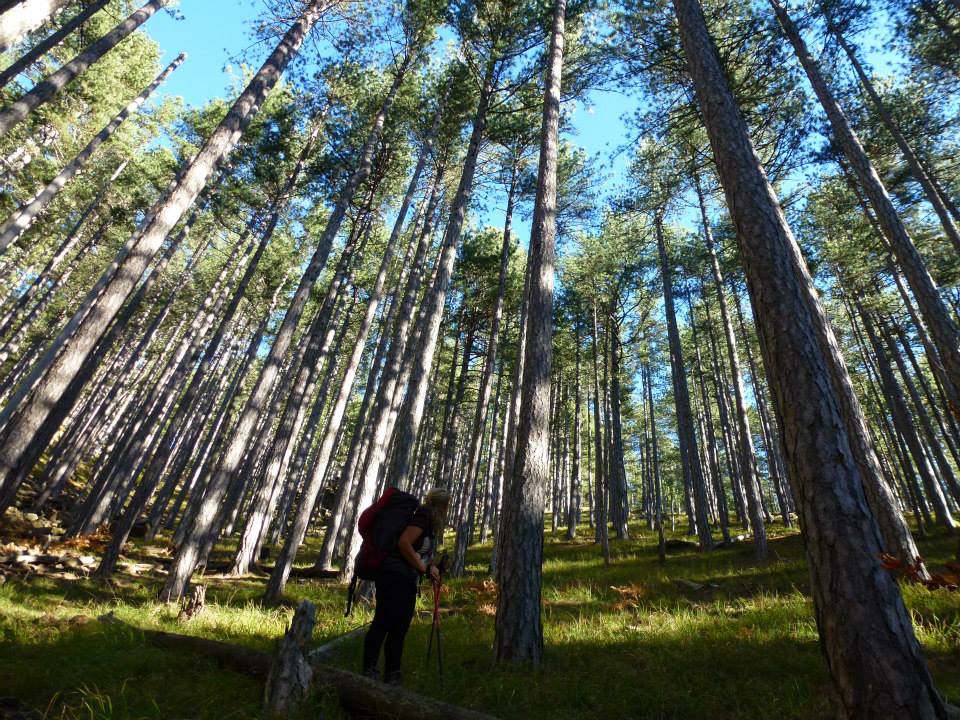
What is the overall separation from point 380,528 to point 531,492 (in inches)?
71.5

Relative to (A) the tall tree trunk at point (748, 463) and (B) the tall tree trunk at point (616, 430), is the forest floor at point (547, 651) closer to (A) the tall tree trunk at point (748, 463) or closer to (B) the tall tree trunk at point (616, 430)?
(A) the tall tree trunk at point (748, 463)

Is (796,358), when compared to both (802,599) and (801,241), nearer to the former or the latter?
(802,599)

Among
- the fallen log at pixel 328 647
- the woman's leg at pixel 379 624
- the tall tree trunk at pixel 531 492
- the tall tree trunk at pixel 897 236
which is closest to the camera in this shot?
the woman's leg at pixel 379 624

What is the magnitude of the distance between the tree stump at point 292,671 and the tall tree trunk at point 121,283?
438cm

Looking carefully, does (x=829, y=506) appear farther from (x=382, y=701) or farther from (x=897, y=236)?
(x=897, y=236)

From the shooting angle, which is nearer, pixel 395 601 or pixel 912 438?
pixel 395 601

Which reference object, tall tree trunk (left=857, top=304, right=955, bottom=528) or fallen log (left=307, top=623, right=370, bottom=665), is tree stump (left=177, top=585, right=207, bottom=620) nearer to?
fallen log (left=307, top=623, right=370, bottom=665)

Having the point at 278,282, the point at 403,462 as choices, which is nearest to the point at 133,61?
the point at 278,282

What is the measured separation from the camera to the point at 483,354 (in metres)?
16.5

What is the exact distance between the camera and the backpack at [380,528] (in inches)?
135

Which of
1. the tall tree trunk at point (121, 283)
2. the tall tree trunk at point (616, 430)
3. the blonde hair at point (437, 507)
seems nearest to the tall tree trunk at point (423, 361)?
the blonde hair at point (437, 507)

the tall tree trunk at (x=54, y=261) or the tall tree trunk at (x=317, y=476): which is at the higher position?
the tall tree trunk at (x=54, y=261)

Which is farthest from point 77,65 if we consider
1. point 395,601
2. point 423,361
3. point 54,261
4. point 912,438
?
point 912,438

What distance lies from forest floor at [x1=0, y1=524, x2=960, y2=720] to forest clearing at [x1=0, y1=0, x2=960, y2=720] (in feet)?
0.17
